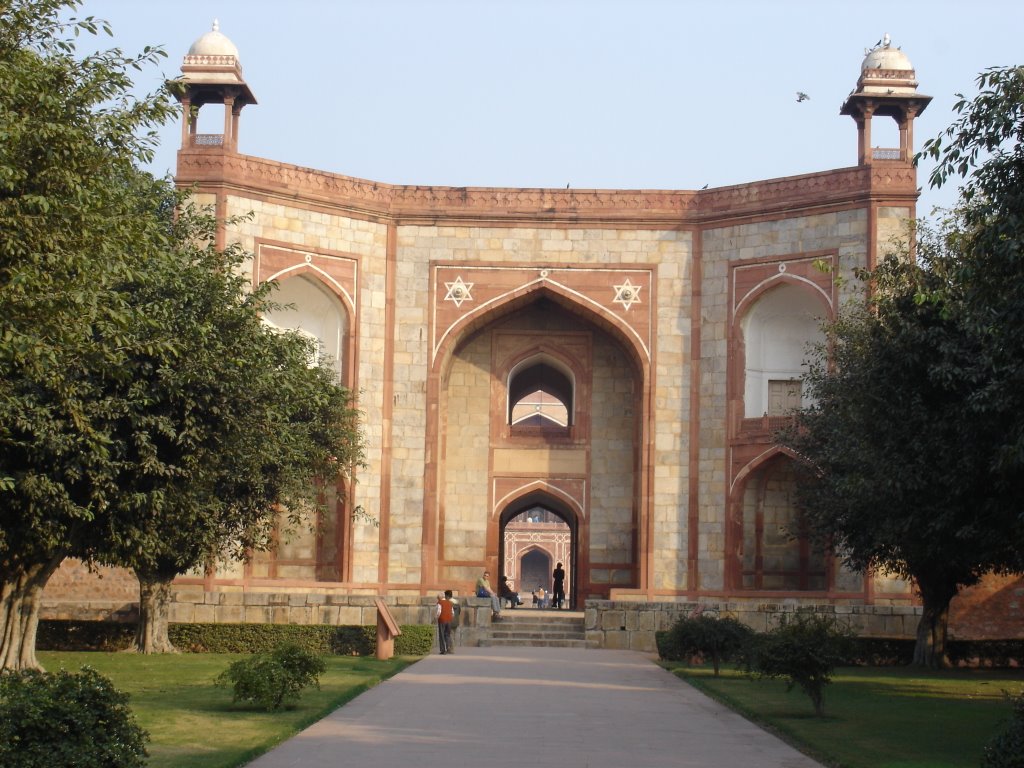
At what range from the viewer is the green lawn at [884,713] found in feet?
37.6

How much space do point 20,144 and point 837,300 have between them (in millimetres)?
Result: 19683

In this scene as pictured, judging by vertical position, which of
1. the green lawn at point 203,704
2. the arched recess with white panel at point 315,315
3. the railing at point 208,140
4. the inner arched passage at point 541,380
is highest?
the railing at point 208,140

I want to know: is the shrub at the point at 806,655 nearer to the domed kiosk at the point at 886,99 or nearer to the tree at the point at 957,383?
the tree at the point at 957,383

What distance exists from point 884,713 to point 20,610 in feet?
33.0

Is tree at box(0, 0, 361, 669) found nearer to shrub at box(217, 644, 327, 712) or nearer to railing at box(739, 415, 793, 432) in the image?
shrub at box(217, 644, 327, 712)

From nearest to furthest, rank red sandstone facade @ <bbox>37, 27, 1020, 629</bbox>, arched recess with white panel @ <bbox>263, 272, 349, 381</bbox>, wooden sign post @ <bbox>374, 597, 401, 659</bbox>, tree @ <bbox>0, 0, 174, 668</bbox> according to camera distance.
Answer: tree @ <bbox>0, 0, 174, 668</bbox>, wooden sign post @ <bbox>374, 597, 401, 659</bbox>, red sandstone facade @ <bbox>37, 27, 1020, 629</bbox>, arched recess with white panel @ <bbox>263, 272, 349, 381</bbox>

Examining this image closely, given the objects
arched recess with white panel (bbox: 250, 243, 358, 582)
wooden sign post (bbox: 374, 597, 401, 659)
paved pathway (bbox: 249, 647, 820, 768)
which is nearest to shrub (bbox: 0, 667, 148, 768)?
paved pathway (bbox: 249, 647, 820, 768)

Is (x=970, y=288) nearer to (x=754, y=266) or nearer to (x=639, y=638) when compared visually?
(x=639, y=638)

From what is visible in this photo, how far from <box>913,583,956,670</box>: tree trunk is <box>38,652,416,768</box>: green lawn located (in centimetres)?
813

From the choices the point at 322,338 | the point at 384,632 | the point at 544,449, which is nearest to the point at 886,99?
the point at 544,449

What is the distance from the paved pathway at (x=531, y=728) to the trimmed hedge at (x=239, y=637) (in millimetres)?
4167

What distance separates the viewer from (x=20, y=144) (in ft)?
33.3

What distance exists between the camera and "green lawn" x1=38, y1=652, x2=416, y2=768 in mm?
10727

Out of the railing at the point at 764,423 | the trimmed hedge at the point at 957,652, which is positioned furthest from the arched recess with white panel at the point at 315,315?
the trimmed hedge at the point at 957,652
